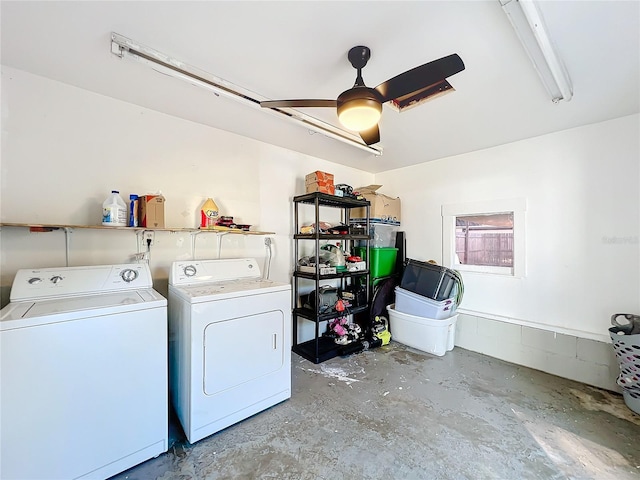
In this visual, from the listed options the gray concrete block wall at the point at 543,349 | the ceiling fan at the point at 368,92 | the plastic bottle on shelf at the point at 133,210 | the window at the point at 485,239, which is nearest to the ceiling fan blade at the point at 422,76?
the ceiling fan at the point at 368,92

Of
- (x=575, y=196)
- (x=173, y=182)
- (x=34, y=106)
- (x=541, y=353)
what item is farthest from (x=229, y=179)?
(x=541, y=353)

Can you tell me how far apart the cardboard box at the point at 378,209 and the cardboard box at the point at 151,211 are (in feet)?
7.50

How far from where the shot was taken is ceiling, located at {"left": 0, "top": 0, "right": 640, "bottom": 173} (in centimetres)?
128

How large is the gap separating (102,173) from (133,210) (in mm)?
389

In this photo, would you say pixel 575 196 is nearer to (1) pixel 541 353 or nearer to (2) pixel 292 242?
(1) pixel 541 353

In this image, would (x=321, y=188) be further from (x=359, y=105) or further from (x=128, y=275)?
(x=128, y=275)

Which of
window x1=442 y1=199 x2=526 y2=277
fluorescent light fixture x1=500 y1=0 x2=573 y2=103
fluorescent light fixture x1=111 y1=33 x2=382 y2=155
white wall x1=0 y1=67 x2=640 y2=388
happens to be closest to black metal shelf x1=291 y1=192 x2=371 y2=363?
white wall x1=0 y1=67 x2=640 y2=388

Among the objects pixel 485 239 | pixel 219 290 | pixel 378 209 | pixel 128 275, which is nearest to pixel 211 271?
pixel 219 290

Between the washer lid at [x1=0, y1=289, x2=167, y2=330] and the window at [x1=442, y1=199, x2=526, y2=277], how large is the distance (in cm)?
317

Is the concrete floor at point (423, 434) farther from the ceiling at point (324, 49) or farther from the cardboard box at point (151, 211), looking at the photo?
the ceiling at point (324, 49)

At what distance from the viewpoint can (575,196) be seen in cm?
246

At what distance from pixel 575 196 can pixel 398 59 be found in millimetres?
2223

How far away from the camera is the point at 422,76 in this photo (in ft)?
4.39

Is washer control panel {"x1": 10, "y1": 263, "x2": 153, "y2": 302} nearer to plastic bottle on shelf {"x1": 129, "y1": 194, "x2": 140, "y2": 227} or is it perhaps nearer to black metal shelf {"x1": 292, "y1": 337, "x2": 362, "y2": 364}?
plastic bottle on shelf {"x1": 129, "y1": 194, "x2": 140, "y2": 227}
